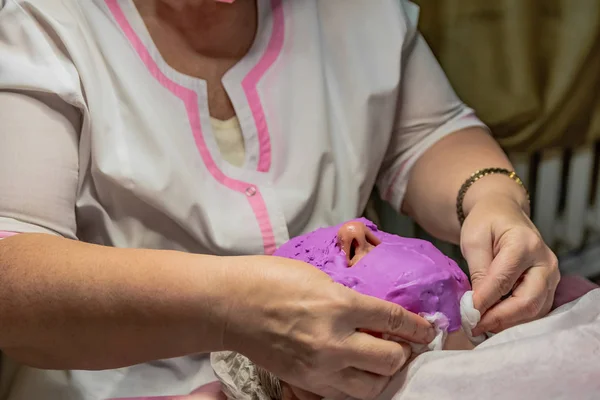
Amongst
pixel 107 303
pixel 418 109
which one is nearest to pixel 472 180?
pixel 418 109

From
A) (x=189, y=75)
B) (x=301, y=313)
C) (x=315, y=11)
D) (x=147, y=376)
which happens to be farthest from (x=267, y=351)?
(x=315, y=11)

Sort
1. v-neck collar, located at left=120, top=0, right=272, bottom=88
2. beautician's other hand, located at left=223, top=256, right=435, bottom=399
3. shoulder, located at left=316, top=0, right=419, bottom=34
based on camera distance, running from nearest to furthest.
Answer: beautician's other hand, located at left=223, top=256, right=435, bottom=399 → v-neck collar, located at left=120, top=0, right=272, bottom=88 → shoulder, located at left=316, top=0, right=419, bottom=34

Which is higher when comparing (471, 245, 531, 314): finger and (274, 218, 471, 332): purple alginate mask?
(274, 218, 471, 332): purple alginate mask

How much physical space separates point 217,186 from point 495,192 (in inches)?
16.4

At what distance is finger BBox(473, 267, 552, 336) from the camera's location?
84 centimetres

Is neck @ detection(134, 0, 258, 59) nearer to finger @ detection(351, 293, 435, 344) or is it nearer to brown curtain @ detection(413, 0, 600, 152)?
brown curtain @ detection(413, 0, 600, 152)

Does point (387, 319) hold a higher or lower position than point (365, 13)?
lower

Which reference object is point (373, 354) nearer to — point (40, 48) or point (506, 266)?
point (506, 266)

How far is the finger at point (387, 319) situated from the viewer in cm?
74

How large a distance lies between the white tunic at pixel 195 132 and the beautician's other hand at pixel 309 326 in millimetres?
256

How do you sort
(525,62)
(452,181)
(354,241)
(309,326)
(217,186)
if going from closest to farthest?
(309,326) < (354,241) < (217,186) < (452,181) < (525,62)

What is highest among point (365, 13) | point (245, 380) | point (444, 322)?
point (365, 13)

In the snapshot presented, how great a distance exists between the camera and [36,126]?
Result: 864mm

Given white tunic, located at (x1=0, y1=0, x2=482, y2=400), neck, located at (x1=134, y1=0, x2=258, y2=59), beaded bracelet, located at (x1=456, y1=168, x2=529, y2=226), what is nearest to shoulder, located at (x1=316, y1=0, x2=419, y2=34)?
white tunic, located at (x1=0, y1=0, x2=482, y2=400)
